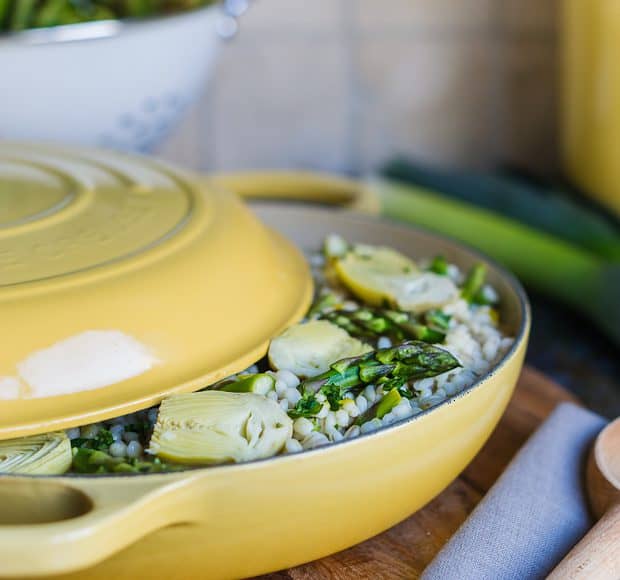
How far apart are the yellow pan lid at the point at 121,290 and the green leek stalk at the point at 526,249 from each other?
16.5 inches

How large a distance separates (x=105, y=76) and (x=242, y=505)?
0.66 metres

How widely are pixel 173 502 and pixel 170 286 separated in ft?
0.67

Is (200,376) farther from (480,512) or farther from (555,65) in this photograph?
(555,65)

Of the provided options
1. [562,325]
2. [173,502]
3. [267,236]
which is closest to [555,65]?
[562,325]

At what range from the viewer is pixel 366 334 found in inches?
30.6

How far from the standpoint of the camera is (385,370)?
0.69m

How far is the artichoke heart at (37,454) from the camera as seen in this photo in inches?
23.3

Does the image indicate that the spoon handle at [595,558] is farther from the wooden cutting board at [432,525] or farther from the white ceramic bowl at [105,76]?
the white ceramic bowl at [105,76]

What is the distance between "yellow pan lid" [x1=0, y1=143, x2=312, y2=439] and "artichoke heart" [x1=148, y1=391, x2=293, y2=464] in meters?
0.03

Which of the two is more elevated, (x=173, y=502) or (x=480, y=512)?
(x=173, y=502)

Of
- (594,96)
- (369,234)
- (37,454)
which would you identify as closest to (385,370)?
(37,454)

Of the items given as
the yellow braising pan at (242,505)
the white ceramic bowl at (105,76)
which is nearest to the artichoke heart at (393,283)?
the yellow braising pan at (242,505)

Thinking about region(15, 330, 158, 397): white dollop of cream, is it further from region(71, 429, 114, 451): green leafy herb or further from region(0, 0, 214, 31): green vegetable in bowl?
region(0, 0, 214, 31): green vegetable in bowl

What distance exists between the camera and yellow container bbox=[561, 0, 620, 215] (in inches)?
50.3
